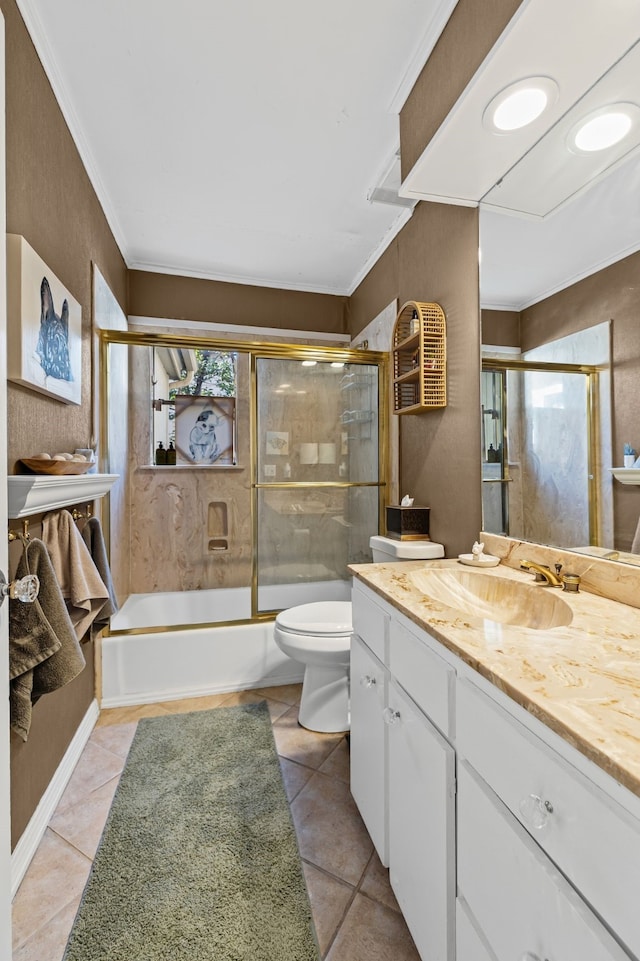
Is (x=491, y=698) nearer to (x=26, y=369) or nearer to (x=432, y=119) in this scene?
(x=26, y=369)

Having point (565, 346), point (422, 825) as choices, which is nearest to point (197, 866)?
point (422, 825)

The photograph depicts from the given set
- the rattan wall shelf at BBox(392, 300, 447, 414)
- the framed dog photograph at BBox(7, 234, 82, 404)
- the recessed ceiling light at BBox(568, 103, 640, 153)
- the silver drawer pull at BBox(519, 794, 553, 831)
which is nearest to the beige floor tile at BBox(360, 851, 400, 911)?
the silver drawer pull at BBox(519, 794, 553, 831)

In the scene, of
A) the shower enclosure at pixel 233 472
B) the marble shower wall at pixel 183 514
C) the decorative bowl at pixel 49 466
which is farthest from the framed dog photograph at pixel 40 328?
the marble shower wall at pixel 183 514

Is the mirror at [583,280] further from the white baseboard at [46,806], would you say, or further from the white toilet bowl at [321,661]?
the white baseboard at [46,806]

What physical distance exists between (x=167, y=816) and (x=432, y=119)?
2539 millimetres

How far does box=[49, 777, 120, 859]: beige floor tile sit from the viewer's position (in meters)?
1.45

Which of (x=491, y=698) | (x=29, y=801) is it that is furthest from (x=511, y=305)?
(x=29, y=801)

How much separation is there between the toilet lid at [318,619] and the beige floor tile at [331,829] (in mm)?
551

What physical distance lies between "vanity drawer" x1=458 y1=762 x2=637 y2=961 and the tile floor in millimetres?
546

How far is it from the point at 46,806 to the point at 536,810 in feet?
5.50

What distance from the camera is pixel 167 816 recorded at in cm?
155

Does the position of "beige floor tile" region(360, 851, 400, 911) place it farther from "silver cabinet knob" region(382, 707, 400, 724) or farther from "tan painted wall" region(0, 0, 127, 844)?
"tan painted wall" region(0, 0, 127, 844)

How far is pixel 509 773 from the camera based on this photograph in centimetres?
69

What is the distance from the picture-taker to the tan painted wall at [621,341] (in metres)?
1.11
